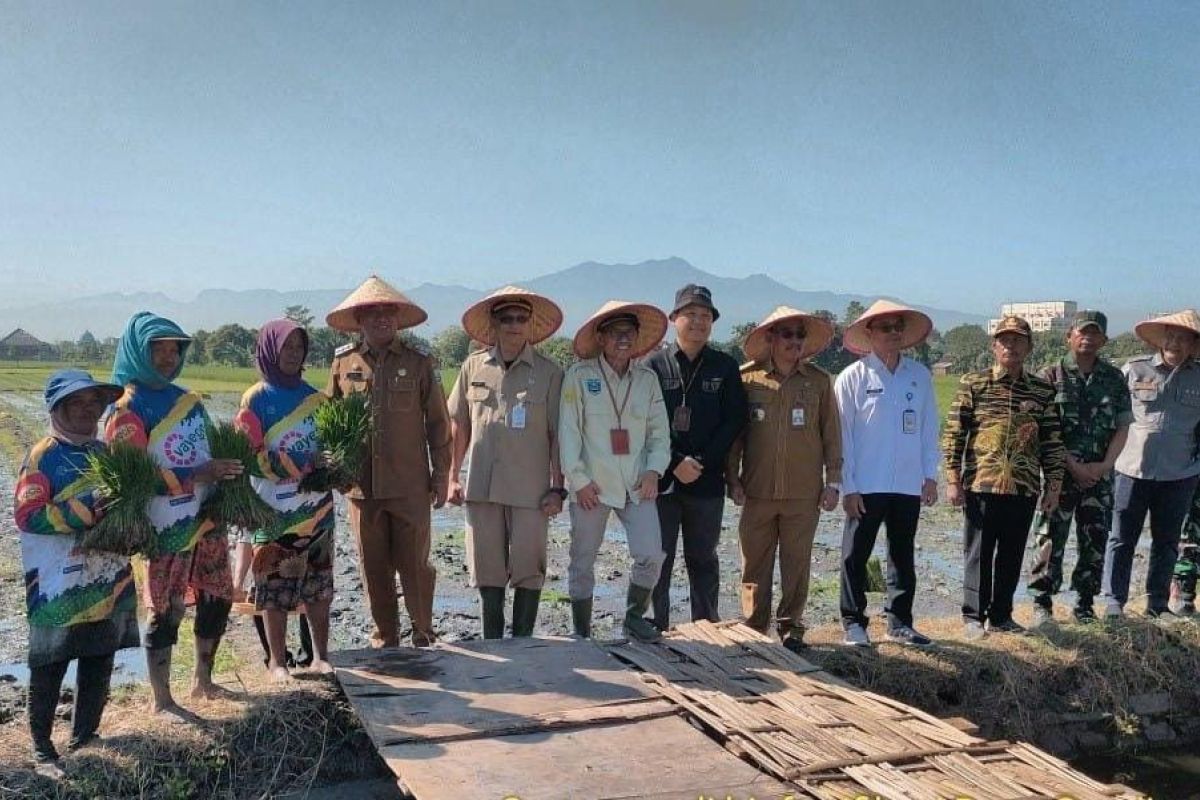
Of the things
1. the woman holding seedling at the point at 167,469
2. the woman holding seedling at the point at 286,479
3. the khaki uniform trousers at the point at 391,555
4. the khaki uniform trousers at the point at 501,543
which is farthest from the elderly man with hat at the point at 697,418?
the woman holding seedling at the point at 167,469

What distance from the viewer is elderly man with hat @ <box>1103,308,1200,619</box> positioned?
22.2 feet

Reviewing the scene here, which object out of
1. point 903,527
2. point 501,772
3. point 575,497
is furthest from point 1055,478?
point 501,772

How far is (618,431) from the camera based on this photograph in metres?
5.46

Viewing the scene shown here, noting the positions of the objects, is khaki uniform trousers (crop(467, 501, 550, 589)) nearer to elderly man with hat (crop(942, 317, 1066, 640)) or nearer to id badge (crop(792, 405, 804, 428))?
id badge (crop(792, 405, 804, 428))

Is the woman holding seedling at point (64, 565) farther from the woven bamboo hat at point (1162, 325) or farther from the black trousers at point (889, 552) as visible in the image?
the woven bamboo hat at point (1162, 325)

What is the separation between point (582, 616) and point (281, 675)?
1.80 m

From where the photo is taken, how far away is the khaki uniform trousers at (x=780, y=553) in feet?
19.4

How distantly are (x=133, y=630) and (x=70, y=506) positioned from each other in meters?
0.71

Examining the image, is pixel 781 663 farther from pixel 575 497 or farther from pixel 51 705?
pixel 51 705

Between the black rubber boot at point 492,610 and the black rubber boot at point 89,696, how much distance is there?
2.02 metres

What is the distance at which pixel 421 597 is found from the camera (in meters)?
5.62

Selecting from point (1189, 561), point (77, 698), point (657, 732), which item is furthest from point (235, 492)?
point (1189, 561)

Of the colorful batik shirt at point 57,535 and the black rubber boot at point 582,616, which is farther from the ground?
the colorful batik shirt at point 57,535

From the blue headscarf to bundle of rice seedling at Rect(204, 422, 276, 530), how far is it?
1.26 feet
